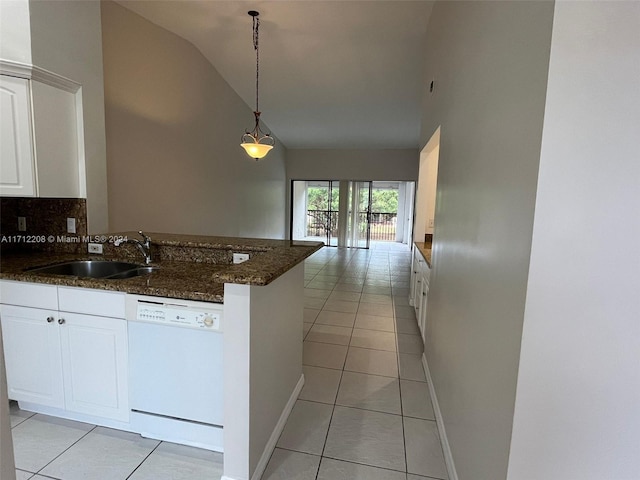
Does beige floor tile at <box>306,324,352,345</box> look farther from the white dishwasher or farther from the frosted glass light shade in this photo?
the frosted glass light shade

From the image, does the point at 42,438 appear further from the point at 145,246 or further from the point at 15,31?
the point at 15,31

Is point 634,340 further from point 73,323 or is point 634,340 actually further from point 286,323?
point 73,323

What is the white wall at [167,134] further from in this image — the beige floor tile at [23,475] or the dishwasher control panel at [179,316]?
the beige floor tile at [23,475]

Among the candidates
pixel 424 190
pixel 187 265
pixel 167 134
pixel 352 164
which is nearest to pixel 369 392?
pixel 187 265

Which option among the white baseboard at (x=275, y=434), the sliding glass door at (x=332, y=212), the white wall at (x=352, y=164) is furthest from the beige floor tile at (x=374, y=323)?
the sliding glass door at (x=332, y=212)

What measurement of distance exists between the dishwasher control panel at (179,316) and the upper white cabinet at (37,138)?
1.41 metres

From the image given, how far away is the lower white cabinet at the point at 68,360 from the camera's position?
5.70ft

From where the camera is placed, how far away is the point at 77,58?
2.46 metres

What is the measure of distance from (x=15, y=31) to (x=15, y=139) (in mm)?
688

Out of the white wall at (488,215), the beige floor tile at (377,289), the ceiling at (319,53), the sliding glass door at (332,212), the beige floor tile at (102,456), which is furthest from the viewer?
the sliding glass door at (332,212)

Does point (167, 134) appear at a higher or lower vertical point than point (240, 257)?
higher

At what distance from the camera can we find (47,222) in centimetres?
263

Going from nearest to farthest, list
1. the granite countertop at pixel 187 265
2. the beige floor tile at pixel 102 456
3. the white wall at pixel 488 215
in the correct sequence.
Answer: the white wall at pixel 488 215, the granite countertop at pixel 187 265, the beige floor tile at pixel 102 456

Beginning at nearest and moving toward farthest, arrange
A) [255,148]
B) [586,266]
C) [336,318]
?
[586,266] → [336,318] → [255,148]
